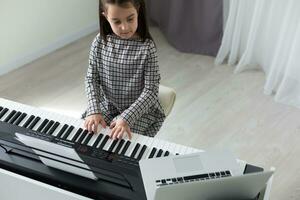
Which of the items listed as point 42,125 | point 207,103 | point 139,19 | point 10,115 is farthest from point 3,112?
point 207,103

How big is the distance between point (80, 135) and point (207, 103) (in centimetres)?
138

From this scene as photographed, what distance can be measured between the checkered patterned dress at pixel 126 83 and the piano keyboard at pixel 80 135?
0.13 m

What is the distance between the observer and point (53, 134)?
1532 mm

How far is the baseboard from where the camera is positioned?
308 cm

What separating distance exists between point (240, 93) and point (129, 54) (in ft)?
4.39

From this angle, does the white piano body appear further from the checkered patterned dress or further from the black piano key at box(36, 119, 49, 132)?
the checkered patterned dress

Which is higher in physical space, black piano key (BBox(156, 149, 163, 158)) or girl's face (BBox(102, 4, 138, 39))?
girl's face (BBox(102, 4, 138, 39))

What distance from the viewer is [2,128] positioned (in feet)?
5.03

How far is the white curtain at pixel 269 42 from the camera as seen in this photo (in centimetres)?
268

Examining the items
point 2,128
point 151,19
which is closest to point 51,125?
point 2,128

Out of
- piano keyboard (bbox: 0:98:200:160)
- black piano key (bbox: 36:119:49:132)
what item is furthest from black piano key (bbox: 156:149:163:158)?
black piano key (bbox: 36:119:49:132)

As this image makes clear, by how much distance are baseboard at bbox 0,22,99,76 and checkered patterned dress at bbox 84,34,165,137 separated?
4.88ft

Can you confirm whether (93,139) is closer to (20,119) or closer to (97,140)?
(97,140)

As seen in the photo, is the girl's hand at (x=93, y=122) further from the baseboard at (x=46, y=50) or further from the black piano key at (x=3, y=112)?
the baseboard at (x=46, y=50)
